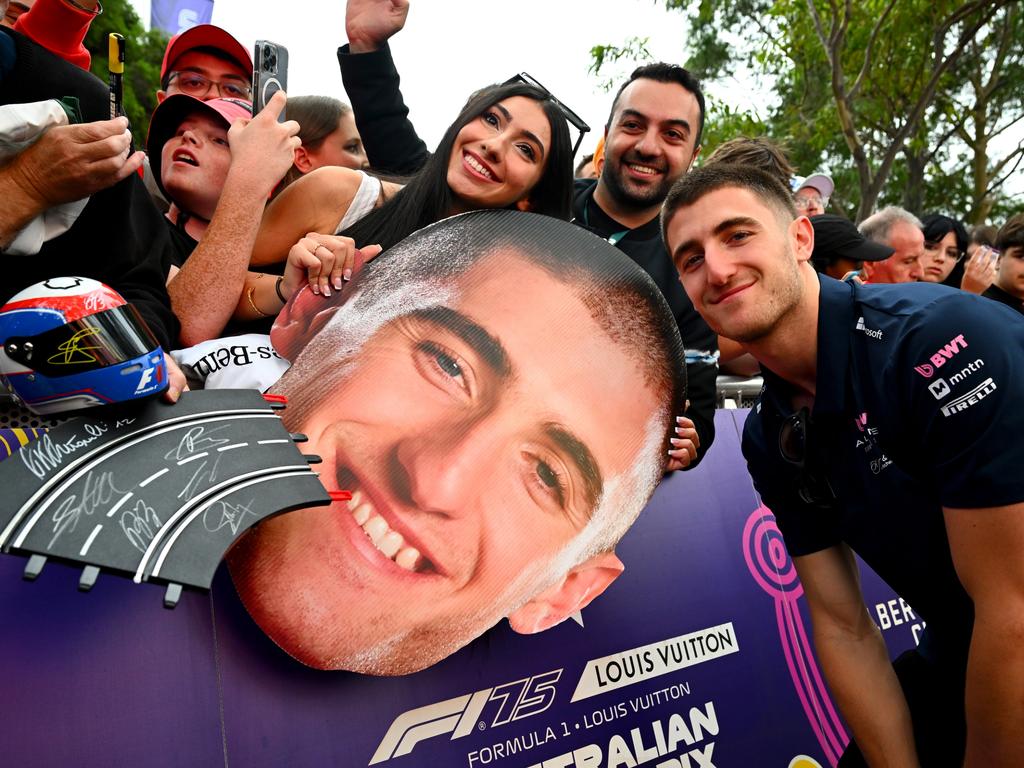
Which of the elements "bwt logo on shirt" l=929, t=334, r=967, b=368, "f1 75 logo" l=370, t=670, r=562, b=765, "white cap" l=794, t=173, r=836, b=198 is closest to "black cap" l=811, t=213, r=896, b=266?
"white cap" l=794, t=173, r=836, b=198

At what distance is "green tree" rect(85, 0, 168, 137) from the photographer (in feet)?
34.3

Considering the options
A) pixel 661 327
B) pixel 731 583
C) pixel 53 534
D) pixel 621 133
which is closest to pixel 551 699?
pixel 731 583

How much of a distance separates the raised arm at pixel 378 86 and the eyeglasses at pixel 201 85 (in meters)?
0.44

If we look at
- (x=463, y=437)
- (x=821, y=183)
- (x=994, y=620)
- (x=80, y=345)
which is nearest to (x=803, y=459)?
(x=994, y=620)

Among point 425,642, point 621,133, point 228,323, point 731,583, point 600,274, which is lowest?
point 731,583

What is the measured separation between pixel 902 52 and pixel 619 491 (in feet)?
38.5

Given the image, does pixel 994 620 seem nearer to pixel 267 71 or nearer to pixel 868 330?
pixel 868 330

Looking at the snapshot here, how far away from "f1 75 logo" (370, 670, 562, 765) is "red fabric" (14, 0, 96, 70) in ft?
5.53

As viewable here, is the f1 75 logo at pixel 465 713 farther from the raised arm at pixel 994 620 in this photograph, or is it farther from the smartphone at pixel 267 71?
the smartphone at pixel 267 71

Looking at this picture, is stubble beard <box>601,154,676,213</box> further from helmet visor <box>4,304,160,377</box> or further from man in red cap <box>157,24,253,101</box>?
helmet visor <box>4,304,160,377</box>

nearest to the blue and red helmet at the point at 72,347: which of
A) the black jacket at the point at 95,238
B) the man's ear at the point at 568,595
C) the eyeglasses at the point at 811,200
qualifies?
the black jacket at the point at 95,238

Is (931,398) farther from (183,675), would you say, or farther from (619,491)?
(183,675)

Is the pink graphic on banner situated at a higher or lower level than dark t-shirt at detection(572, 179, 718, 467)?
lower

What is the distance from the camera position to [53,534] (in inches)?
51.1
